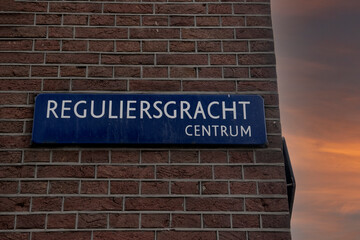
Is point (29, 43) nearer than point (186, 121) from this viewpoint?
No

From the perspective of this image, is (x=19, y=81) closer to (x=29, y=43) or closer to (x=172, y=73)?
(x=29, y=43)

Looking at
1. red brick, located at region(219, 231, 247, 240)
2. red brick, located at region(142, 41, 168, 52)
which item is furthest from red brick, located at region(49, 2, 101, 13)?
red brick, located at region(219, 231, 247, 240)

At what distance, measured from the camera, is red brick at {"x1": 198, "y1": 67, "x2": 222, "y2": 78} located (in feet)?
9.27

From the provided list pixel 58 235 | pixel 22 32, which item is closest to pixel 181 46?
pixel 22 32

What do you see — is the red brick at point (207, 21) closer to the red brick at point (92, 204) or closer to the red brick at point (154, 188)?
the red brick at point (154, 188)

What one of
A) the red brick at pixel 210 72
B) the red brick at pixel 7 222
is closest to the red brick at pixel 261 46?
the red brick at pixel 210 72

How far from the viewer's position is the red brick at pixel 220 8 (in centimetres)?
299

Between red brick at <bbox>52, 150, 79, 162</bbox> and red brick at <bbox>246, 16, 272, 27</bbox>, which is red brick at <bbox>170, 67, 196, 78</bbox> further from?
red brick at <bbox>52, 150, 79, 162</bbox>

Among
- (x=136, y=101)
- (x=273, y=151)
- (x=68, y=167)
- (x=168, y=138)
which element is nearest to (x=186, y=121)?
(x=168, y=138)

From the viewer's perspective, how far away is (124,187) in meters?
2.58

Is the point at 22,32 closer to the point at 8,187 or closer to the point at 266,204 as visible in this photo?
the point at 8,187

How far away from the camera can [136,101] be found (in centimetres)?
272

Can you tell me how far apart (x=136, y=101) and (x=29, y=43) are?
751 mm

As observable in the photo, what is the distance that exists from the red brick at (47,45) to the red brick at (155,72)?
1.79ft
